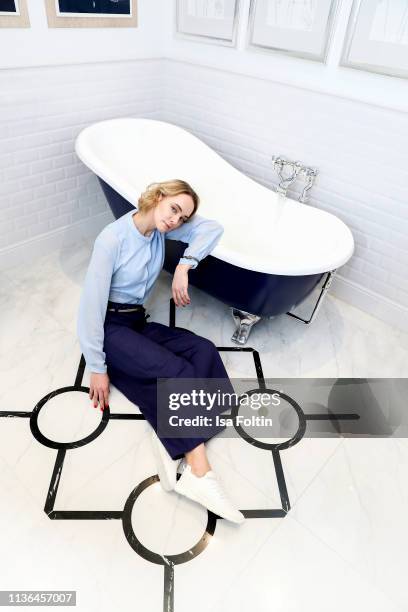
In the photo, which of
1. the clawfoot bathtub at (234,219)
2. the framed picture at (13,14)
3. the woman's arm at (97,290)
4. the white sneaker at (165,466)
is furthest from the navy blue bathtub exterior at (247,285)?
the framed picture at (13,14)

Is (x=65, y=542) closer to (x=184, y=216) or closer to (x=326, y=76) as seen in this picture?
(x=184, y=216)

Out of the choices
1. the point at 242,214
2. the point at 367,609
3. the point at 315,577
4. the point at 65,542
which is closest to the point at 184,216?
the point at 242,214

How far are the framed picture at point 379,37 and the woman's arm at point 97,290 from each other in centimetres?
143

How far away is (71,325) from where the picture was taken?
86.2 inches

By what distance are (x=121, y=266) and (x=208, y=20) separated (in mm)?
1682

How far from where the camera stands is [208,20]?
244 cm

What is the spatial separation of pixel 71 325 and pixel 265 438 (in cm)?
111

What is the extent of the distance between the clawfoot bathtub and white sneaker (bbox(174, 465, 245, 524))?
789mm

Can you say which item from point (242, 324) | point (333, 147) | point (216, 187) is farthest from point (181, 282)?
point (333, 147)

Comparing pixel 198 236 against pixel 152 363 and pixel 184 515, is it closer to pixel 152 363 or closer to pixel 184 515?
pixel 152 363

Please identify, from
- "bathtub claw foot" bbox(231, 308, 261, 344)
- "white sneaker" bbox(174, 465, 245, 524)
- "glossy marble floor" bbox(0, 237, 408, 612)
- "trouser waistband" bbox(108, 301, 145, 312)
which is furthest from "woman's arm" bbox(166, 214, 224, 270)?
"white sneaker" bbox(174, 465, 245, 524)

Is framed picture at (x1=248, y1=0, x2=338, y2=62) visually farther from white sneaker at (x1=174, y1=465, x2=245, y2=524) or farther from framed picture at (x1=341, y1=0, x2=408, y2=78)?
white sneaker at (x1=174, y1=465, x2=245, y2=524)

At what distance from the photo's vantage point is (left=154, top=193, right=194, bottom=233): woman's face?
64.1 inches

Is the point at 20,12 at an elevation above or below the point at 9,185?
above
